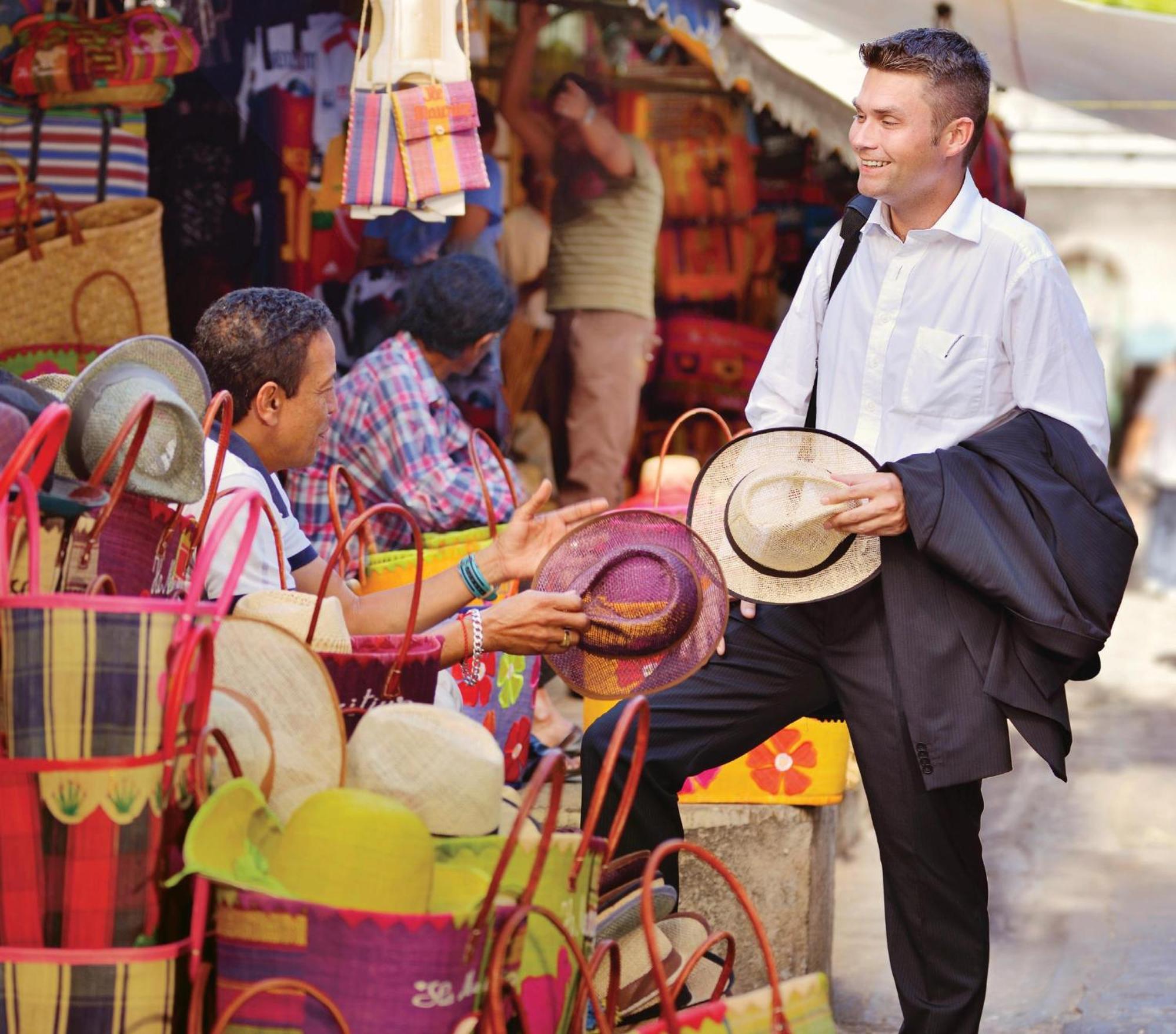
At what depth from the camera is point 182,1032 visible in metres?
1.90

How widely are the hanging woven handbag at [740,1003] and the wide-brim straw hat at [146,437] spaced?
841mm

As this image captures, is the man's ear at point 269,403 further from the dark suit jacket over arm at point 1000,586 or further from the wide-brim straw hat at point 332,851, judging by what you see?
the wide-brim straw hat at point 332,851

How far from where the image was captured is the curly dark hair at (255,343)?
311 cm

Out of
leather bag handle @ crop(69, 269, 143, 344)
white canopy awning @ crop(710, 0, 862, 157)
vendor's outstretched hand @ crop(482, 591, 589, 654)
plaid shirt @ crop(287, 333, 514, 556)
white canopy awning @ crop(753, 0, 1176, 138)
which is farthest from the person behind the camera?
white canopy awning @ crop(710, 0, 862, 157)

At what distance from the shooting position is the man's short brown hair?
284 centimetres

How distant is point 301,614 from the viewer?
237 centimetres

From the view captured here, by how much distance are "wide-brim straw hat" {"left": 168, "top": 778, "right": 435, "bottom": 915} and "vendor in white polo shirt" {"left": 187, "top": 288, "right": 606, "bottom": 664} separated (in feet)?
2.70

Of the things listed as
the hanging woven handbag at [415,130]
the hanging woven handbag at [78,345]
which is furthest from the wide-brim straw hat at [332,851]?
the hanging woven handbag at [78,345]

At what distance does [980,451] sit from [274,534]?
1202mm

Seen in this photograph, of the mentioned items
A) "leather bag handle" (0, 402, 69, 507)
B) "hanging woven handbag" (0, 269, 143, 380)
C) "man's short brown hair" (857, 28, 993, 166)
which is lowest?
"hanging woven handbag" (0, 269, 143, 380)

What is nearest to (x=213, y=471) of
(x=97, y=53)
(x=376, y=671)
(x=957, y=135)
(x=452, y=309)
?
(x=376, y=671)

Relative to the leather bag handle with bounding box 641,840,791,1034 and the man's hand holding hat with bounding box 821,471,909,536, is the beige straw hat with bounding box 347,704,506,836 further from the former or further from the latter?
the man's hand holding hat with bounding box 821,471,909,536

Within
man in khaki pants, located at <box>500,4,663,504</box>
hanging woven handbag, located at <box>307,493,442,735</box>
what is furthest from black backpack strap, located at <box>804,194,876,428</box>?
man in khaki pants, located at <box>500,4,663,504</box>

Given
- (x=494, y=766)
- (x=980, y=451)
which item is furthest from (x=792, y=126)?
(x=494, y=766)
